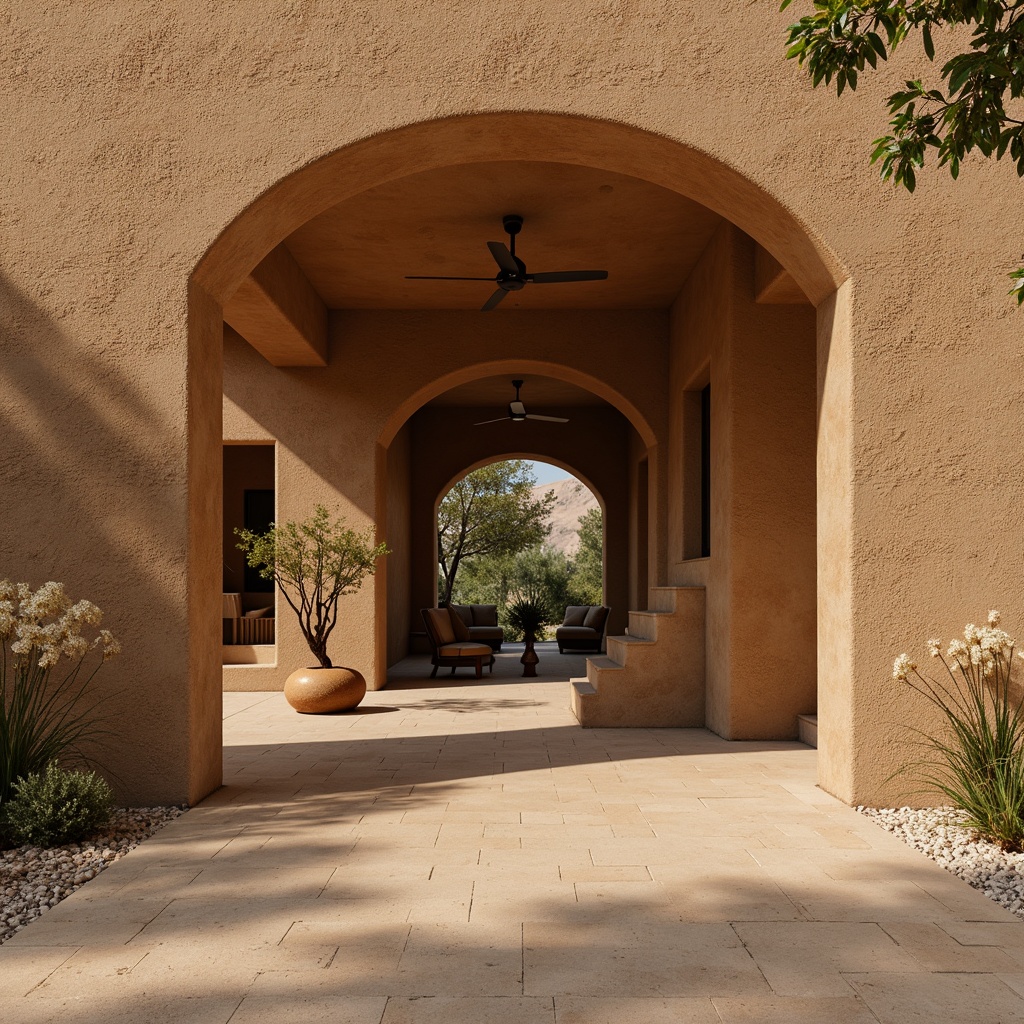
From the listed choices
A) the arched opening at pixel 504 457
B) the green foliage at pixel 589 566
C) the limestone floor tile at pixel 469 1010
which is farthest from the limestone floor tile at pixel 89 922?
the green foliage at pixel 589 566

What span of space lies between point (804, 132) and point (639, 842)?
333 centimetres

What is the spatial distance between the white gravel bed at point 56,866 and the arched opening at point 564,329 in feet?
3.36

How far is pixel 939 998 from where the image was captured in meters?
2.49

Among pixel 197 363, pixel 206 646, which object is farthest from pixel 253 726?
pixel 197 363

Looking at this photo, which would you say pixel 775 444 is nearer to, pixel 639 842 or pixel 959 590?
pixel 959 590

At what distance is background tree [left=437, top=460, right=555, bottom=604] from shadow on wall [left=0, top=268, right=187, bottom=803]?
14.9 m

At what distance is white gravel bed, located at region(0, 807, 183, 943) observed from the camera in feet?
10.6

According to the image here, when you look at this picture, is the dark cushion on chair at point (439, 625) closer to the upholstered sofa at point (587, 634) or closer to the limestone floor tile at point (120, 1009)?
the upholstered sofa at point (587, 634)

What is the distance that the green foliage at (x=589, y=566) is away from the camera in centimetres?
2330

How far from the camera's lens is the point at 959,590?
456cm

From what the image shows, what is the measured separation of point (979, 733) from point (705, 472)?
4376 millimetres

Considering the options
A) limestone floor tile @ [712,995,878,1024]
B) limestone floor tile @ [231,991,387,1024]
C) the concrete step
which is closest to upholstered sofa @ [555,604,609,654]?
the concrete step

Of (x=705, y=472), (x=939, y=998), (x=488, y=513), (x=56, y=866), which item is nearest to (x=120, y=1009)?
(x=56, y=866)

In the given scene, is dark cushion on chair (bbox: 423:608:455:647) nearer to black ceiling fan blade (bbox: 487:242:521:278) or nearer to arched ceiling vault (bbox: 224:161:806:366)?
arched ceiling vault (bbox: 224:161:806:366)
